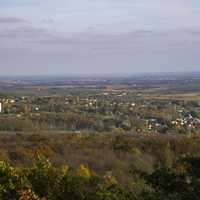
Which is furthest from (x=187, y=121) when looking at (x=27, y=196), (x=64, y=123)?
(x=27, y=196)

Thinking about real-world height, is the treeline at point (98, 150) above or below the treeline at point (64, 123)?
above

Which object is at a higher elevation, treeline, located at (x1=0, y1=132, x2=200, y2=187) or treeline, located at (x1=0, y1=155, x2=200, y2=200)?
treeline, located at (x1=0, y1=155, x2=200, y2=200)

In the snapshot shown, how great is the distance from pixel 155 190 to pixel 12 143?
3745cm

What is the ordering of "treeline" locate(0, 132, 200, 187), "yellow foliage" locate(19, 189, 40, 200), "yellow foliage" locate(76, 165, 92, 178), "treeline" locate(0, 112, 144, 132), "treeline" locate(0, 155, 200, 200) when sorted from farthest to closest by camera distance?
"treeline" locate(0, 112, 144, 132), "treeline" locate(0, 132, 200, 187), "yellow foliage" locate(76, 165, 92, 178), "treeline" locate(0, 155, 200, 200), "yellow foliage" locate(19, 189, 40, 200)

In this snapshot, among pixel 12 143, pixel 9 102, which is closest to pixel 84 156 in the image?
pixel 12 143

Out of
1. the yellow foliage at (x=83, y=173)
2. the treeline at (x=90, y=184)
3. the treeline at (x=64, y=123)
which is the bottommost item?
the treeline at (x=64, y=123)

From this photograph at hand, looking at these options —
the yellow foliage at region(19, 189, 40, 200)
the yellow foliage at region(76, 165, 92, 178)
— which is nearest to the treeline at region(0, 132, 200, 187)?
the yellow foliage at region(76, 165, 92, 178)

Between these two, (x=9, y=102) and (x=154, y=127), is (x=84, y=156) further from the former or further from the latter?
(x=9, y=102)

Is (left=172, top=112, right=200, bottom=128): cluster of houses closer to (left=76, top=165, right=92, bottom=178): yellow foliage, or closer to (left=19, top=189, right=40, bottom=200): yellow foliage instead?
(left=76, top=165, right=92, bottom=178): yellow foliage

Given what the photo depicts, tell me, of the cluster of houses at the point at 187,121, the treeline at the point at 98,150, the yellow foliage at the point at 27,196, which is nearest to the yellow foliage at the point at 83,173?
the yellow foliage at the point at 27,196

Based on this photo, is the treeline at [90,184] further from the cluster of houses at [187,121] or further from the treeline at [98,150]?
the cluster of houses at [187,121]

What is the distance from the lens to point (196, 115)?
101500 millimetres

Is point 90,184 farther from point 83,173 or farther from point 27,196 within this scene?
point 83,173

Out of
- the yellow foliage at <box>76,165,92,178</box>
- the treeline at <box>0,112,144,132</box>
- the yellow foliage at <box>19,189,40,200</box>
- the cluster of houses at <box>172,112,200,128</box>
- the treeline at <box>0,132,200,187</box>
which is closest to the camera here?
the yellow foliage at <box>19,189,40,200</box>
